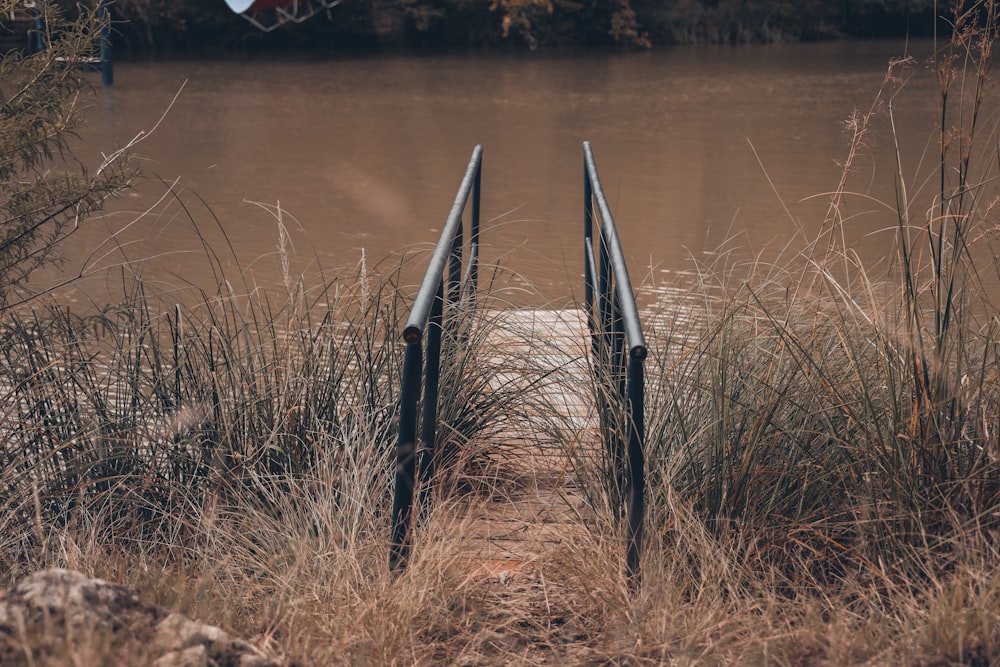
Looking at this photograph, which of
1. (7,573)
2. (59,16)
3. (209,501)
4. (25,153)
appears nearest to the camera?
(7,573)

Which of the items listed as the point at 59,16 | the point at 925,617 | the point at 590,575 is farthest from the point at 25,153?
the point at 925,617

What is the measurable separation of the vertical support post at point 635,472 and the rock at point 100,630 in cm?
65

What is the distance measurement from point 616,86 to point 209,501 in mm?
12360

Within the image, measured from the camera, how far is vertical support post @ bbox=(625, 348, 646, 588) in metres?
1.84

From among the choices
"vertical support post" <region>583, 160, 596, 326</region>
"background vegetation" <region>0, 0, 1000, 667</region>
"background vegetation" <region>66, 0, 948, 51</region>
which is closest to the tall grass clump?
"background vegetation" <region>0, 0, 1000, 667</region>

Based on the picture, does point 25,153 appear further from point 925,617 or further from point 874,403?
point 925,617

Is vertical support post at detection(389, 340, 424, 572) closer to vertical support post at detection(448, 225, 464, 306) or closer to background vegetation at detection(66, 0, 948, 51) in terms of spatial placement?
vertical support post at detection(448, 225, 464, 306)

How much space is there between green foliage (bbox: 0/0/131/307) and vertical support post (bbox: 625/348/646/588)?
5.09 feet

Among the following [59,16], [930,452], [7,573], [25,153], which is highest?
[59,16]

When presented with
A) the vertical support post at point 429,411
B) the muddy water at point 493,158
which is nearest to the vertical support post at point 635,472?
the vertical support post at point 429,411

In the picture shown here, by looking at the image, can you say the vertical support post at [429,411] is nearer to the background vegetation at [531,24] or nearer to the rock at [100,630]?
the rock at [100,630]

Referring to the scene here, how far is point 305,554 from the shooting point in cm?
197

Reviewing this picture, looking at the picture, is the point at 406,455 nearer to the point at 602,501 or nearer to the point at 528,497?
the point at 602,501

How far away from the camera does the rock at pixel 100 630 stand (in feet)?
4.46
